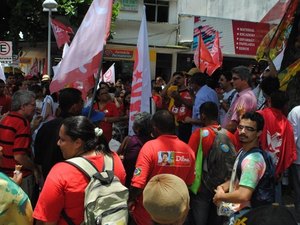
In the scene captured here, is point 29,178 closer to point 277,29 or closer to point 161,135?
point 161,135

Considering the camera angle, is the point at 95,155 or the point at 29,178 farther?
the point at 29,178

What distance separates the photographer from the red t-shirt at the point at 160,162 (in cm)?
387

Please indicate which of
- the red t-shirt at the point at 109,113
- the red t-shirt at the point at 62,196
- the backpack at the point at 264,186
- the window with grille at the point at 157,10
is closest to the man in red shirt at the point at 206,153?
the backpack at the point at 264,186

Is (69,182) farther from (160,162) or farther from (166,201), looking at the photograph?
(160,162)

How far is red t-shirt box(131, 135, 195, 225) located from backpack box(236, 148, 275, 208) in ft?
2.47

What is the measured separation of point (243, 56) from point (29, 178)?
74.0ft

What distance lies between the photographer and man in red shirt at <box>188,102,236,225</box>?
14.6ft

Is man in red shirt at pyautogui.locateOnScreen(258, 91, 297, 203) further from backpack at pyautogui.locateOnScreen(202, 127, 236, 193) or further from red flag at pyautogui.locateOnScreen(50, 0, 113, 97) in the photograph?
red flag at pyautogui.locateOnScreen(50, 0, 113, 97)

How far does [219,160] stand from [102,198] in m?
2.02

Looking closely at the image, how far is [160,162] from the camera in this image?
12.8 feet

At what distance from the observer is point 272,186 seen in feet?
Result: 11.1

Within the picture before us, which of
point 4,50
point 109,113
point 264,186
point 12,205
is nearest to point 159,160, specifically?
point 264,186

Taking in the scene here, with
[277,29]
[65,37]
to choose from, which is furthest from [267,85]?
[65,37]

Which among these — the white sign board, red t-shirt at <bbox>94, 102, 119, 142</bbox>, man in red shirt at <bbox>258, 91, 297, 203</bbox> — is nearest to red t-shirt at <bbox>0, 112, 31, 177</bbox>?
man in red shirt at <bbox>258, 91, 297, 203</bbox>
